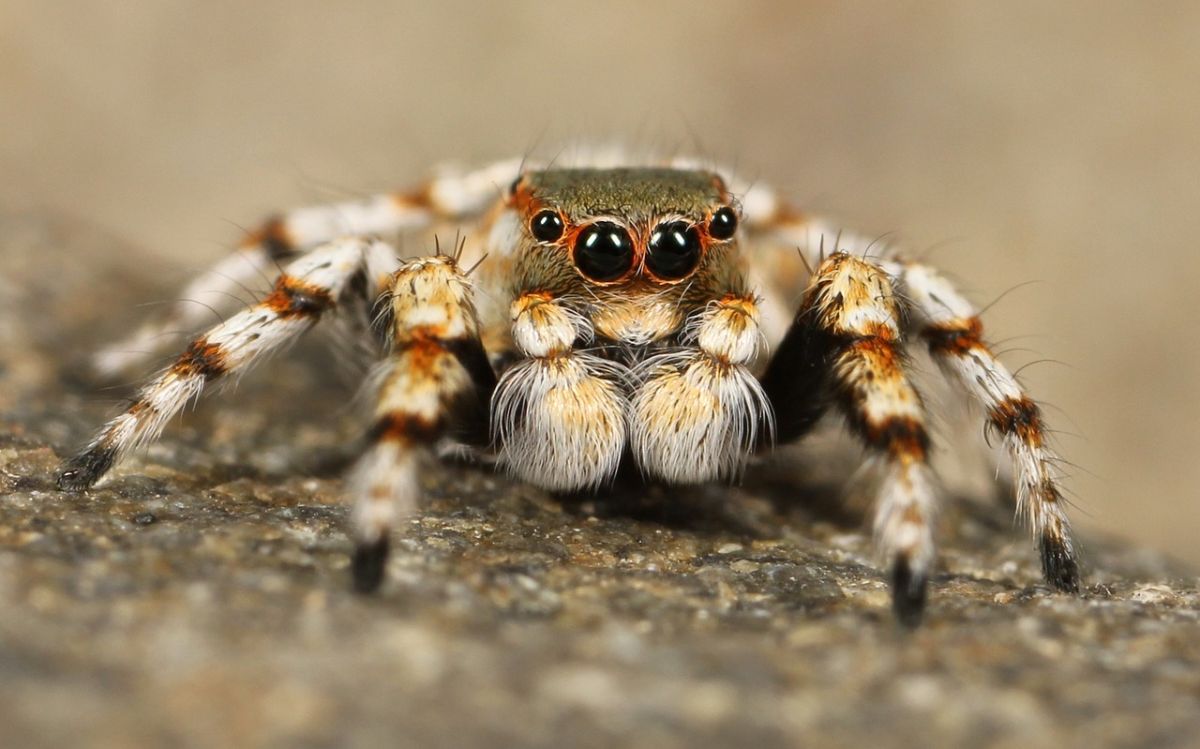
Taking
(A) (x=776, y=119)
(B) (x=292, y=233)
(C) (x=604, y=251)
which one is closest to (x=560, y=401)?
(C) (x=604, y=251)

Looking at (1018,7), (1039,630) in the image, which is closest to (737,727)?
(1039,630)

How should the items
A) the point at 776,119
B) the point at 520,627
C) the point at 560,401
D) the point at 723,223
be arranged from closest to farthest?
the point at 520,627
the point at 560,401
the point at 723,223
the point at 776,119

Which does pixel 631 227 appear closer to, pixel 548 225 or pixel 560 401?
pixel 548 225

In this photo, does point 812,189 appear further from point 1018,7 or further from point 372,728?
point 372,728

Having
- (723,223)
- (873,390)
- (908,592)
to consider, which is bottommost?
(908,592)

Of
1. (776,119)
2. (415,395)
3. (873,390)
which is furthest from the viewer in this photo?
(776,119)

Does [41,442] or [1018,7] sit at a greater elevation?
[1018,7]

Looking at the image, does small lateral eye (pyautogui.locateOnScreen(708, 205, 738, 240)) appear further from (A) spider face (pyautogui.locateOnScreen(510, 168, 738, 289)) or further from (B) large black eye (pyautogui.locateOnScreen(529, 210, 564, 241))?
(B) large black eye (pyautogui.locateOnScreen(529, 210, 564, 241))
